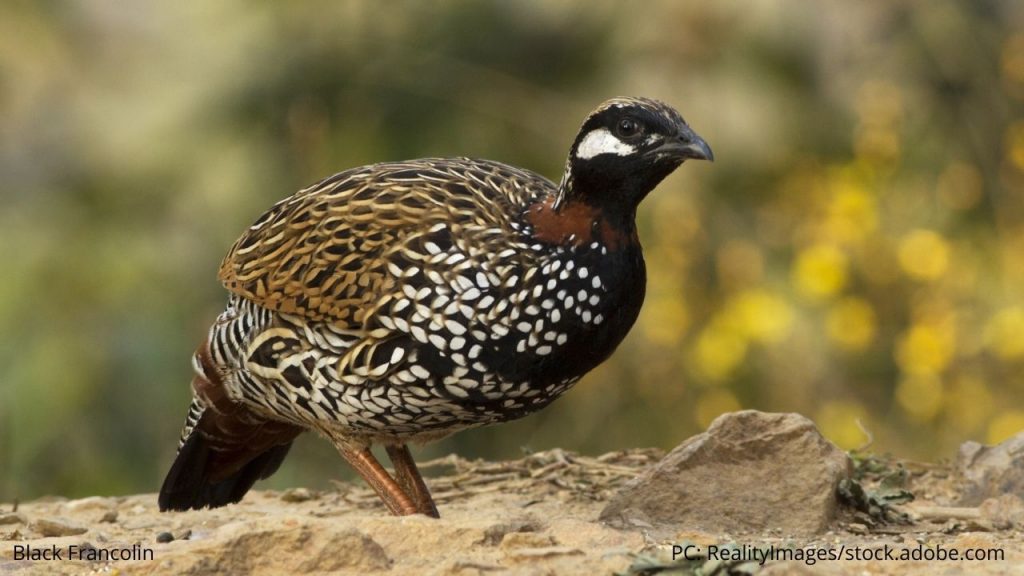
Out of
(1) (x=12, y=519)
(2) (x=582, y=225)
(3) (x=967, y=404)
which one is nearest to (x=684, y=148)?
(2) (x=582, y=225)

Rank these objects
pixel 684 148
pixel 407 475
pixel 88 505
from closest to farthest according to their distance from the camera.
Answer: pixel 684 148 < pixel 407 475 < pixel 88 505

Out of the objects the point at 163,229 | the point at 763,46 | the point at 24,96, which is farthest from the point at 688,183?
the point at 24,96

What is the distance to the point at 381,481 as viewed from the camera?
5344mm

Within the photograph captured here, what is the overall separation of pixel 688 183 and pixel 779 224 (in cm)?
61

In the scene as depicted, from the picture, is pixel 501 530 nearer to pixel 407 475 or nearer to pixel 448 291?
pixel 448 291

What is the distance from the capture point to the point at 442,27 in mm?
10305

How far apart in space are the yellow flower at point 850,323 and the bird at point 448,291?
3.93 meters

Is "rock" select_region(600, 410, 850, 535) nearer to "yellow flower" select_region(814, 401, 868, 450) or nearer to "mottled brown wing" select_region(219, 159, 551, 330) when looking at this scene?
"mottled brown wing" select_region(219, 159, 551, 330)

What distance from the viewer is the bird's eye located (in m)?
4.90

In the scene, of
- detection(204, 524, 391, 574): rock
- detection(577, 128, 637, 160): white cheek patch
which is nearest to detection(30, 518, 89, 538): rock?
detection(204, 524, 391, 574): rock

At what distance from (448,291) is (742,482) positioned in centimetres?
119

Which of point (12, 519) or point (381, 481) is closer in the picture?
point (381, 481)

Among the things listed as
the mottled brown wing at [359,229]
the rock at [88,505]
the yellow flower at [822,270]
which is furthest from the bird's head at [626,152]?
the yellow flower at [822,270]

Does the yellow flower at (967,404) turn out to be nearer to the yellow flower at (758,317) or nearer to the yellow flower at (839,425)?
the yellow flower at (839,425)
